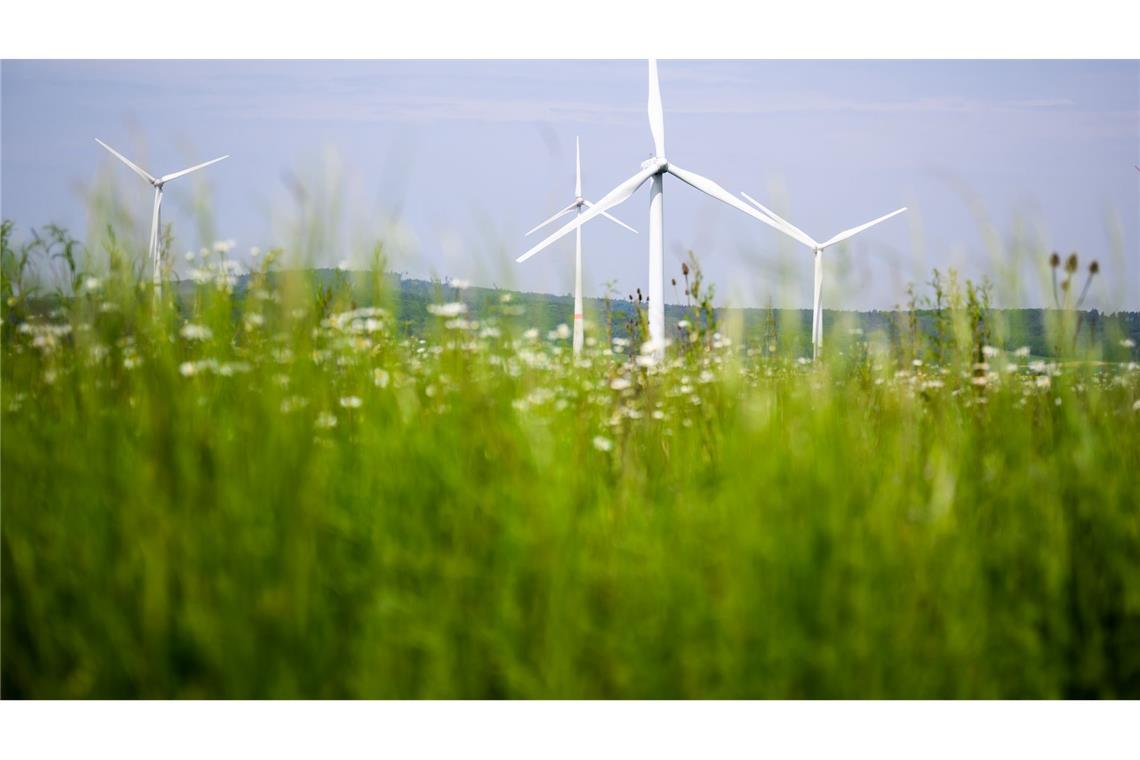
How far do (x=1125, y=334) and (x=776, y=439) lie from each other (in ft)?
8.10

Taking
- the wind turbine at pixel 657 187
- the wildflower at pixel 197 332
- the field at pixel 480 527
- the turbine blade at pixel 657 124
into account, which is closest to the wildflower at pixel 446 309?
the field at pixel 480 527

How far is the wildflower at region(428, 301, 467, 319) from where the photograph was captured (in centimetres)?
397

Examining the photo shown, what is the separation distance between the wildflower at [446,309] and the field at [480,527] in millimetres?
20

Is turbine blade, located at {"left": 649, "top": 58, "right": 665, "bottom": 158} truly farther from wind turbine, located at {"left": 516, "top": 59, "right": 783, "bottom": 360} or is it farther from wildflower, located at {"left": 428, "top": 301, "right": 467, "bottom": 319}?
wildflower, located at {"left": 428, "top": 301, "right": 467, "bottom": 319}

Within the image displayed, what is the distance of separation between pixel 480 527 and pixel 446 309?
1.52 metres

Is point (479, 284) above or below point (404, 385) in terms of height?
above

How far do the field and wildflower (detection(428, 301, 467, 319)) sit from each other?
2 centimetres

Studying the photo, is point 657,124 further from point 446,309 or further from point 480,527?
point 480,527

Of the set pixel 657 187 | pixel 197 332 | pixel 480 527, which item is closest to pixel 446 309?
pixel 197 332

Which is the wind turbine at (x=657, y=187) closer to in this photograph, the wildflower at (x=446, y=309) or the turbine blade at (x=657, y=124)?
the turbine blade at (x=657, y=124)

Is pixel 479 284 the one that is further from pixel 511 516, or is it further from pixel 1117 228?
pixel 1117 228

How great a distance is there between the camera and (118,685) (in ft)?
7.99

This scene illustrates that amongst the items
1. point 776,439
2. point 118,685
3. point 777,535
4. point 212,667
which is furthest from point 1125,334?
point 118,685

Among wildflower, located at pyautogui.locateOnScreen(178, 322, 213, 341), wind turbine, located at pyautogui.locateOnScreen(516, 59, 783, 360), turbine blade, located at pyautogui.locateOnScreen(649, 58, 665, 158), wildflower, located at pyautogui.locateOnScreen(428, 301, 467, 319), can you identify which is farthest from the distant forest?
turbine blade, located at pyautogui.locateOnScreen(649, 58, 665, 158)
